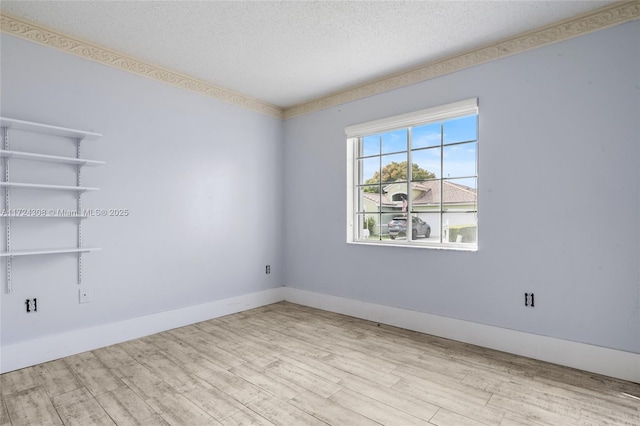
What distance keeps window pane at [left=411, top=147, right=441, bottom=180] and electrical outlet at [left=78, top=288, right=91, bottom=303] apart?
3.37 meters

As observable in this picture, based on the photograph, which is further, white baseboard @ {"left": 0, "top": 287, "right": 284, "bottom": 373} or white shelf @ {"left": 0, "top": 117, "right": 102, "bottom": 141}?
white baseboard @ {"left": 0, "top": 287, "right": 284, "bottom": 373}

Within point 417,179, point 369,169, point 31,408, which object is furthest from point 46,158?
point 417,179

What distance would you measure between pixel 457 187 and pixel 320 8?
2054 mm

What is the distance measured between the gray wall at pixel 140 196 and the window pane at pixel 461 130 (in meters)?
2.39

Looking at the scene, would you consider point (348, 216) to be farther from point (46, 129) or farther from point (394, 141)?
point (46, 129)

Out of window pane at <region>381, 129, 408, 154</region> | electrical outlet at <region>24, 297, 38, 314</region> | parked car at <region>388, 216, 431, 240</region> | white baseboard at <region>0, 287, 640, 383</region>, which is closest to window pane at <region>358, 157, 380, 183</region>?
window pane at <region>381, 129, 408, 154</region>

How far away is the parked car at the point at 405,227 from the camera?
355 cm

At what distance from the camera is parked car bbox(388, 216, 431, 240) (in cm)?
355

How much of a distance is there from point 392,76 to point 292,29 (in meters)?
1.37

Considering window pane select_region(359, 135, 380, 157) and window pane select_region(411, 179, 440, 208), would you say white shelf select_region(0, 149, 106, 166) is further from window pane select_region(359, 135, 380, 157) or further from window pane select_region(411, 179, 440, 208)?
window pane select_region(411, 179, 440, 208)

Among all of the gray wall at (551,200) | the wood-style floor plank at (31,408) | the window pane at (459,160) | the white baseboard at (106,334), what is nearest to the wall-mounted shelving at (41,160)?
the white baseboard at (106,334)

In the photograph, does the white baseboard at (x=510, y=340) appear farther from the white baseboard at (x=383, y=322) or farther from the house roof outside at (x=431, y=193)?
the house roof outside at (x=431, y=193)

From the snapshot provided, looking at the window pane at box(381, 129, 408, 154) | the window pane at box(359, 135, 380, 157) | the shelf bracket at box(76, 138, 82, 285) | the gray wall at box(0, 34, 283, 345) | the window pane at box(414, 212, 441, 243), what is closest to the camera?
the gray wall at box(0, 34, 283, 345)

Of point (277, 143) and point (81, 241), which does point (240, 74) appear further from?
point (81, 241)
